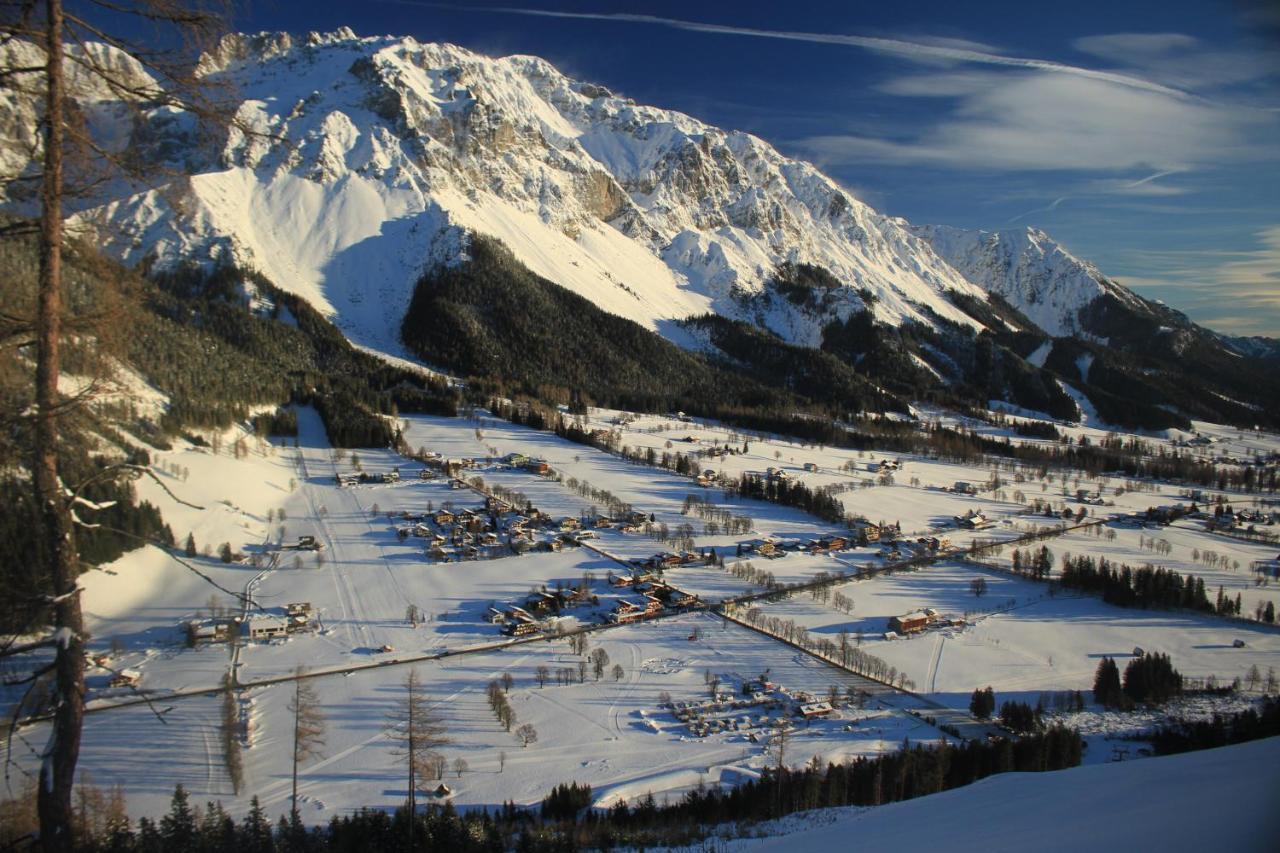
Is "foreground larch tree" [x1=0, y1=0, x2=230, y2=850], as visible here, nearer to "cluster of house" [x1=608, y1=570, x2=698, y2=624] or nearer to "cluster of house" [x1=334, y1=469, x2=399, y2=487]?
"cluster of house" [x1=608, y1=570, x2=698, y2=624]

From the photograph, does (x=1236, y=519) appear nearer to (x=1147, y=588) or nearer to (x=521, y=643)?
(x=1147, y=588)

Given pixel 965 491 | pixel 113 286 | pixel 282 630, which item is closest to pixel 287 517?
pixel 282 630

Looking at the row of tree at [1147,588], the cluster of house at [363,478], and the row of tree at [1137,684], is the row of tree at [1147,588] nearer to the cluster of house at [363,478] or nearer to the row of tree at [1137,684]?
the row of tree at [1137,684]

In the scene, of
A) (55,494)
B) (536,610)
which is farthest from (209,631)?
(55,494)

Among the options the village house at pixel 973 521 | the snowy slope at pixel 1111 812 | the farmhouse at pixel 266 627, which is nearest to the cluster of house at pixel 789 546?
the village house at pixel 973 521

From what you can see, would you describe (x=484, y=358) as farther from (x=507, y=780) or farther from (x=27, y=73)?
(x=27, y=73)
